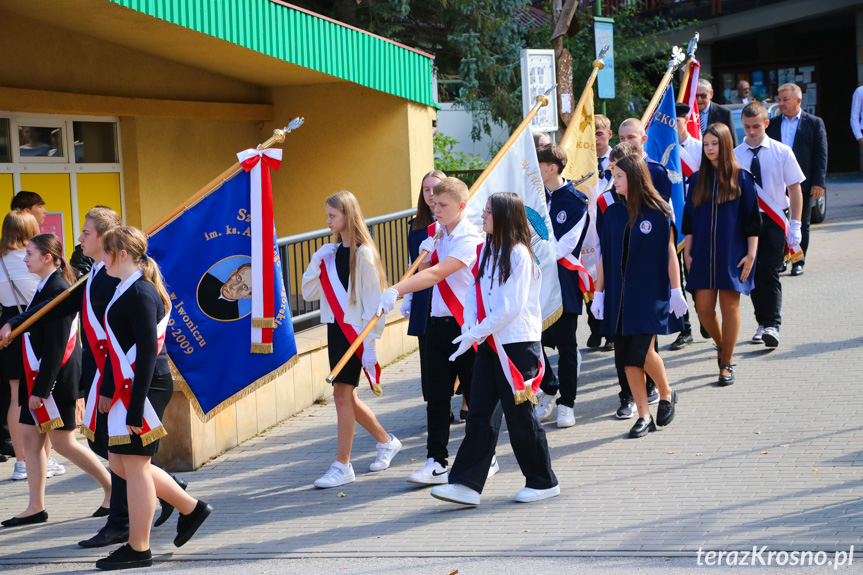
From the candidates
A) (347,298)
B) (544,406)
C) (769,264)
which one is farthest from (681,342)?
(347,298)

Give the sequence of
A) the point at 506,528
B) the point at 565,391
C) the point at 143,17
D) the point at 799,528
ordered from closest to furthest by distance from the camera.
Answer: the point at 799,528, the point at 506,528, the point at 565,391, the point at 143,17

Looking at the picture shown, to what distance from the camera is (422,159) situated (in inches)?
536

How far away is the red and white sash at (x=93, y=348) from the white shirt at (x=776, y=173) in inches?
234

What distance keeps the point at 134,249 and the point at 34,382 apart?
141cm

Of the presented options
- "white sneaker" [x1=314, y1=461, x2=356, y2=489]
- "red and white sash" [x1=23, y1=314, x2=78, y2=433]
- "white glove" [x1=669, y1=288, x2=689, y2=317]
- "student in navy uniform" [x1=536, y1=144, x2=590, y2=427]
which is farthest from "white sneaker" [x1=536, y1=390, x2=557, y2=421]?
"red and white sash" [x1=23, y1=314, x2=78, y2=433]

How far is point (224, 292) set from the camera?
253 inches

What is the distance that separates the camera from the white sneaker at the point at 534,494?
596 centimetres

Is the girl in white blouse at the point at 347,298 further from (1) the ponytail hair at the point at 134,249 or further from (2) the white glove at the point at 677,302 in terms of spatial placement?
(2) the white glove at the point at 677,302

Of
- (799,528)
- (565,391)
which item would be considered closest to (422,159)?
(565,391)

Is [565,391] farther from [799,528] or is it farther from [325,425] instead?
[799,528]

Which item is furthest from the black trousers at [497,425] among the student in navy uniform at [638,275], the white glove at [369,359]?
the student in navy uniform at [638,275]

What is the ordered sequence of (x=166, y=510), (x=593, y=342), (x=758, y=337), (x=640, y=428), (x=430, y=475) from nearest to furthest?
(x=166, y=510)
(x=430, y=475)
(x=640, y=428)
(x=758, y=337)
(x=593, y=342)

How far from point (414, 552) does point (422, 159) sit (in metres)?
8.84

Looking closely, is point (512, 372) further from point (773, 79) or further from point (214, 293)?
point (773, 79)
